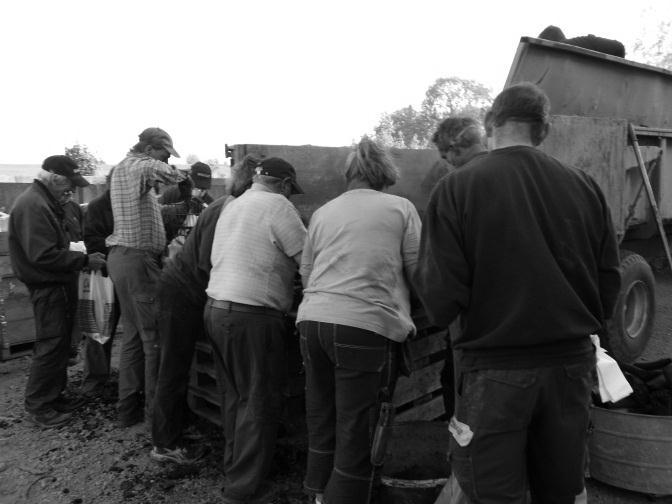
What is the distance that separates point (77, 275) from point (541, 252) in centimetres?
382

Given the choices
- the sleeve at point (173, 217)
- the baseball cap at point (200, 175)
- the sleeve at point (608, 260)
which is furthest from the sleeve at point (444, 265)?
the baseball cap at point (200, 175)

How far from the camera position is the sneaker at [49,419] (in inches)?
162

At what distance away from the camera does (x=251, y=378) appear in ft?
9.59

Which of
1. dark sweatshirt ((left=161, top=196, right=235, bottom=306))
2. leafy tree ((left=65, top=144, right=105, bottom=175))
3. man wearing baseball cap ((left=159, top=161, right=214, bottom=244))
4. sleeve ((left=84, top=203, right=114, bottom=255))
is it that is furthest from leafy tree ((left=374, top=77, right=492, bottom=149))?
dark sweatshirt ((left=161, top=196, right=235, bottom=306))

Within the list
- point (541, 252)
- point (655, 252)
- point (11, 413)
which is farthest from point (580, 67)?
point (11, 413)

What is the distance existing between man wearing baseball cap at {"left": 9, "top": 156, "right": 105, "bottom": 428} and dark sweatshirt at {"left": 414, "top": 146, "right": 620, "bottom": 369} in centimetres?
318

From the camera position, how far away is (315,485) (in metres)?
2.70

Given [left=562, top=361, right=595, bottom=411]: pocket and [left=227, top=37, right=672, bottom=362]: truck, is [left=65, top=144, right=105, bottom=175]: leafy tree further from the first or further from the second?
[left=562, top=361, right=595, bottom=411]: pocket

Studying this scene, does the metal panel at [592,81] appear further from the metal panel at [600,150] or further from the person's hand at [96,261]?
the person's hand at [96,261]

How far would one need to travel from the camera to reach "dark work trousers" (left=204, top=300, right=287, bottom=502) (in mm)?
2877

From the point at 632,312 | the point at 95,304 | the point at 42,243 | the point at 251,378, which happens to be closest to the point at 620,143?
the point at 632,312

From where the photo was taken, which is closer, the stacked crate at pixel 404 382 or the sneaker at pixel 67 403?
the stacked crate at pixel 404 382

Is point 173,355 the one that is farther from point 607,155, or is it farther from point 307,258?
point 607,155

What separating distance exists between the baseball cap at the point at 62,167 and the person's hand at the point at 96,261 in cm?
63
